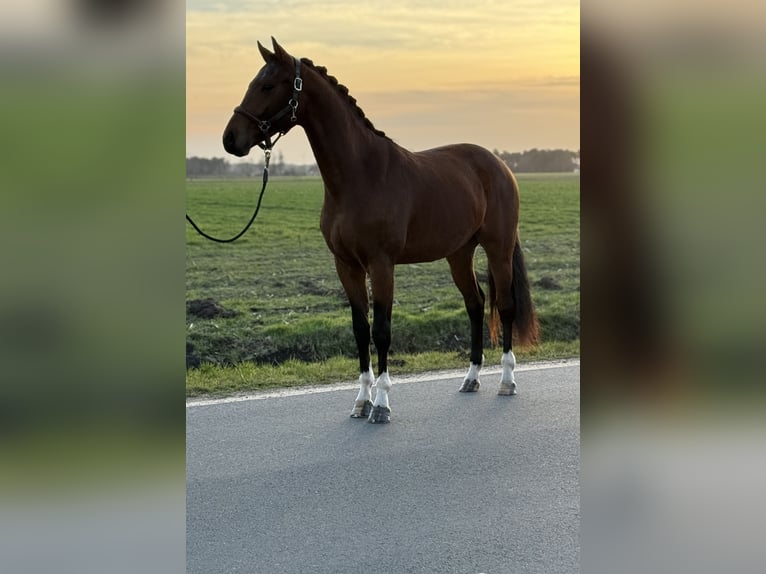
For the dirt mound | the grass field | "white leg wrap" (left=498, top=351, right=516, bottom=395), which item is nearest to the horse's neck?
the grass field

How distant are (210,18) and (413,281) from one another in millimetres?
7077

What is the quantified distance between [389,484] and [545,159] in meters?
18.2

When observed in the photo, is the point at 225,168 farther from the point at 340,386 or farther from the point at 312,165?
the point at 340,386

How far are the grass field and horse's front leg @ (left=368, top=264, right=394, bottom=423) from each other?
2.99 ft

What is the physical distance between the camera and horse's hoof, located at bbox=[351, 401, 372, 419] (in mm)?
5223

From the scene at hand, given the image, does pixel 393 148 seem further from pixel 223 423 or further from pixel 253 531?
pixel 253 531

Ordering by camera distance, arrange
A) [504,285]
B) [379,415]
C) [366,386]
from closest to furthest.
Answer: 1. [379,415]
2. [366,386]
3. [504,285]

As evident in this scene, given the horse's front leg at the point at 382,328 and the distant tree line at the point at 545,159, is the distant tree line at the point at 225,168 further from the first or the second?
the horse's front leg at the point at 382,328

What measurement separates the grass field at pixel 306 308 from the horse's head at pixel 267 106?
1683 mm

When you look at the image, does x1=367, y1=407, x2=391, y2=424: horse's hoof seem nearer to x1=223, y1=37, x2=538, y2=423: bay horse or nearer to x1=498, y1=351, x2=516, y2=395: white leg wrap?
x1=223, y1=37, x2=538, y2=423: bay horse

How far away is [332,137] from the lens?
5254 millimetres

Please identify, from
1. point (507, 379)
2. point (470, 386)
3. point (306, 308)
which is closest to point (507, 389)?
point (507, 379)
